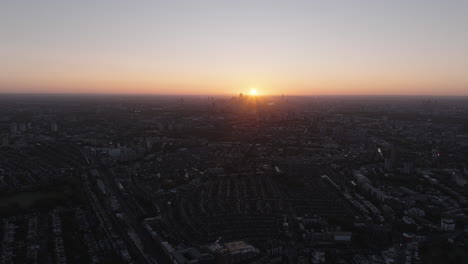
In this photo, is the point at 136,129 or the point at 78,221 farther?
the point at 136,129

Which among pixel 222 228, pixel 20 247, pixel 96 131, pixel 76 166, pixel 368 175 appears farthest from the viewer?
pixel 96 131

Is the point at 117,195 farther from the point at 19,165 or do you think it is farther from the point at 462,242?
the point at 462,242

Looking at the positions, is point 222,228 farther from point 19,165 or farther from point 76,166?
point 19,165

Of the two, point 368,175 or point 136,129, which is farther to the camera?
point 136,129

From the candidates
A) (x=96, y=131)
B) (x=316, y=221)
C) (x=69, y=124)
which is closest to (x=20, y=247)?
(x=316, y=221)

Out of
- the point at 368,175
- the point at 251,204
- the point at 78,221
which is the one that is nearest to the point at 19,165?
the point at 78,221

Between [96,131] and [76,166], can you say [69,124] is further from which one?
[76,166]

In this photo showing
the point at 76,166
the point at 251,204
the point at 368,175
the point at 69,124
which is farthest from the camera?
the point at 69,124

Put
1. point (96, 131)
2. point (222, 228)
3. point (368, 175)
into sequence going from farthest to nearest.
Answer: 1. point (96, 131)
2. point (368, 175)
3. point (222, 228)

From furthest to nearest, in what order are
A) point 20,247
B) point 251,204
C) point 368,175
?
1. point 368,175
2. point 251,204
3. point 20,247
